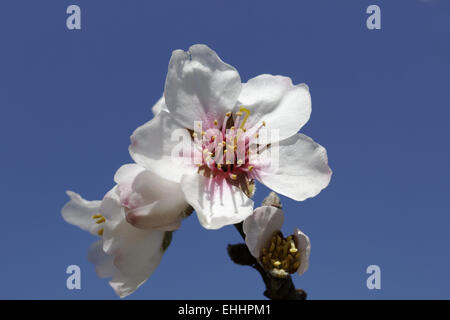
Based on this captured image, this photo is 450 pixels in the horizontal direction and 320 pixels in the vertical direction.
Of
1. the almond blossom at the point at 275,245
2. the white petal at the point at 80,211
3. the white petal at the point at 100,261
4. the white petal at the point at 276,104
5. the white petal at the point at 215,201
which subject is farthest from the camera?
the white petal at the point at 80,211

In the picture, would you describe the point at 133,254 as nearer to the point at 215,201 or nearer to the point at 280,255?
the point at 215,201

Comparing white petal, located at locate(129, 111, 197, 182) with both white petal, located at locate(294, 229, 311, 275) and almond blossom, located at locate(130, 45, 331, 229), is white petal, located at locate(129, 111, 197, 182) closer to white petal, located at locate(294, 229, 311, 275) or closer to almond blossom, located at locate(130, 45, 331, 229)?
almond blossom, located at locate(130, 45, 331, 229)

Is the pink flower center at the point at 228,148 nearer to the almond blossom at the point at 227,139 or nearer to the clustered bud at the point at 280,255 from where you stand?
the almond blossom at the point at 227,139

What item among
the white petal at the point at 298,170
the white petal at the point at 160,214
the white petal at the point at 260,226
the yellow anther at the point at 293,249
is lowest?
the yellow anther at the point at 293,249

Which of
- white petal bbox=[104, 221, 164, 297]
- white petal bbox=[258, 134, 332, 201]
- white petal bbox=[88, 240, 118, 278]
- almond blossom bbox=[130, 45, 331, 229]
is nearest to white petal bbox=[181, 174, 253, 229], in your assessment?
almond blossom bbox=[130, 45, 331, 229]

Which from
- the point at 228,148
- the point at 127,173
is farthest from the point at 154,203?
the point at 228,148

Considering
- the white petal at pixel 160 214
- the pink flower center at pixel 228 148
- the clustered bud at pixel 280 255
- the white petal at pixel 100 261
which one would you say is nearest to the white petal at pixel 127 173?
the white petal at pixel 160 214

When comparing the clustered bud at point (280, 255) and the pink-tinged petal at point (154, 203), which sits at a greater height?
the pink-tinged petal at point (154, 203)
